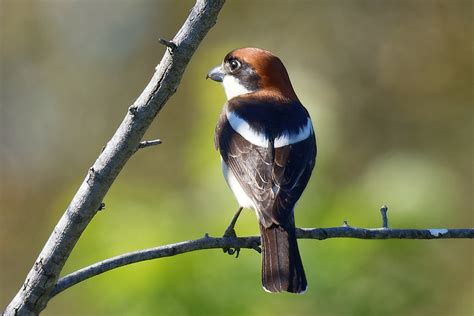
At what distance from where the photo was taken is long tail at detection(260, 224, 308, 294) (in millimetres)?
4027

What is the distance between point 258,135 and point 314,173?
1.44 meters

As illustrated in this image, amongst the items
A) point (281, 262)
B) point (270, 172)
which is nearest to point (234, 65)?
point (270, 172)

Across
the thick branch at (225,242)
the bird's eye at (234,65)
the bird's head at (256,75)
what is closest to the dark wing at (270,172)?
the thick branch at (225,242)

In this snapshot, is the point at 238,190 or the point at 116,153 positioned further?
the point at 238,190

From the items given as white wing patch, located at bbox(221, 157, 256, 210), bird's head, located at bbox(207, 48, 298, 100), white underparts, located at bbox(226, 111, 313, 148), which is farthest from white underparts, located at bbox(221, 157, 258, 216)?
bird's head, located at bbox(207, 48, 298, 100)

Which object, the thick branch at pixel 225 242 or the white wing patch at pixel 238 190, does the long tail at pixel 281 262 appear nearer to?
the thick branch at pixel 225 242

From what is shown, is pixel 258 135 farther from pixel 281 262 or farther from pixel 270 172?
pixel 281 262

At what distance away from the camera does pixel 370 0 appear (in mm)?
9016

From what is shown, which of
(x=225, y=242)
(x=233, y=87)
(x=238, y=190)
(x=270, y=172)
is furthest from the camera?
(x=233, y=87)

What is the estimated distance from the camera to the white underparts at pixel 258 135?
14.7 ft

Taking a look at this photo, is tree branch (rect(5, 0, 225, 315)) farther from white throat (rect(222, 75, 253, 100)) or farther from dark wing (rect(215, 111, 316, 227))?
white throat (rect(222, 75, 253, 100))

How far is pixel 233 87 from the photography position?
5.26 m

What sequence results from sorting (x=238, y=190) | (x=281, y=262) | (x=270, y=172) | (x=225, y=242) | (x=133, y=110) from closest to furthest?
(x=133, y=110)
(x=225, y=242)
(x=281, y=262)
(x=270, y=172)
(x=238, y=190)

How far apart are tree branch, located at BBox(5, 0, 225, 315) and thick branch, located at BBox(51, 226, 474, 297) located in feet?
0.33
